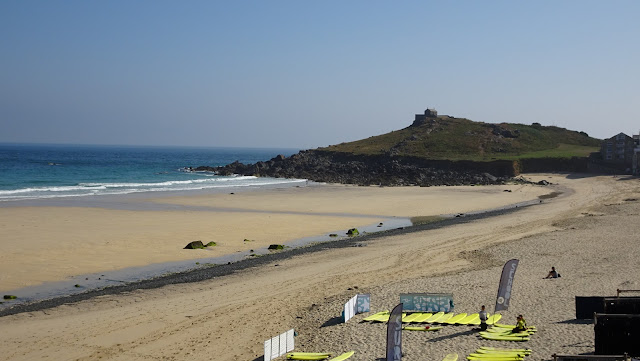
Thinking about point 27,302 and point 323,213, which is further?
point 323,213

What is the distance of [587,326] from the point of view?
16.8 metres

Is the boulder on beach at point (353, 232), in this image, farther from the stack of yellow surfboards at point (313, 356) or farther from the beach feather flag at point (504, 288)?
the stack of yellow surfboards at point (313, 356)

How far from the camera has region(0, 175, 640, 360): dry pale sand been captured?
15.8 meters

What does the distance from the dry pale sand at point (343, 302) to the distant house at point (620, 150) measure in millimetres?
49886

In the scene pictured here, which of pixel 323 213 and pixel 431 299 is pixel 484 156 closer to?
pixel 323 213

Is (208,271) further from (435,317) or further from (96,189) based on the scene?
(96,189)

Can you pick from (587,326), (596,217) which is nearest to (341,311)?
(587,326)

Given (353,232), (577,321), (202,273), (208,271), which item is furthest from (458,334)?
(353,232)

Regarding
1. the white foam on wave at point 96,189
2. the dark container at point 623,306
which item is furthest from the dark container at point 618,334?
the white foam on wave at point 96,189

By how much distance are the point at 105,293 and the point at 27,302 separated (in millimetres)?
2460

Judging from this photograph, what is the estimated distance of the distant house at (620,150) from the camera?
257 ft

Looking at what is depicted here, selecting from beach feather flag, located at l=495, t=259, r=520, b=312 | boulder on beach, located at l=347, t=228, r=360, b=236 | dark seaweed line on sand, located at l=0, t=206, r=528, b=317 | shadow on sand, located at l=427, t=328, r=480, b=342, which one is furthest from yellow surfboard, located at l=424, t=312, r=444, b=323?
boulder on beach, located at l=347, t=228, r=360, b=236

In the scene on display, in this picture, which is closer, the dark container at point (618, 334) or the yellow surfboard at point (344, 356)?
the dark container at point (618, 334)

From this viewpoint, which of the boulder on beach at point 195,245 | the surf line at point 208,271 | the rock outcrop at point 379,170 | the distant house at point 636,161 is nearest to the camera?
the surf line at point 208,271
